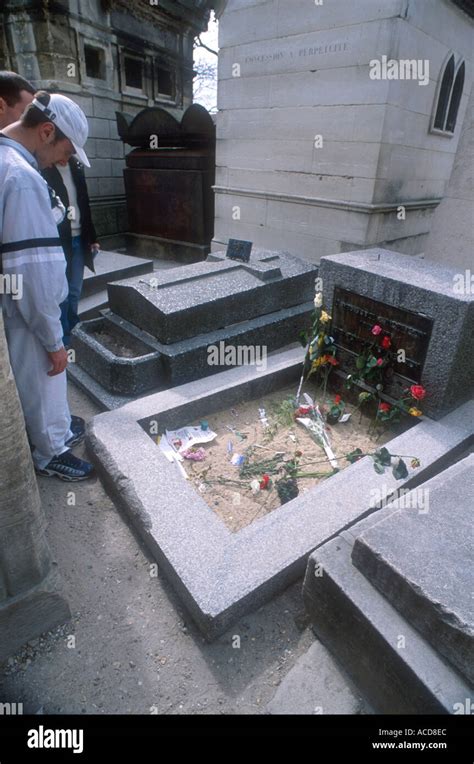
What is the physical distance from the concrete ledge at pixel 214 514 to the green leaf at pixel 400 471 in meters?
0.08

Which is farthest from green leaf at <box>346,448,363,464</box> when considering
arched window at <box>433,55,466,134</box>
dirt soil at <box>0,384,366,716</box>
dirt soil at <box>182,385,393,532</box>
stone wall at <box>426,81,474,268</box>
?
stone wall at <box>426,81,474,268</box>

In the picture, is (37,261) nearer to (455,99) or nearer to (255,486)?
(255,486)

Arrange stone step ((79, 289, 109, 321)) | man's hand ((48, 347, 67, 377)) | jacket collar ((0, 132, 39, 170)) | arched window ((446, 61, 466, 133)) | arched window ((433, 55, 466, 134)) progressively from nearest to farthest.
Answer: jacket collar ((0, 132, 39, 170)) → man's hand ((48, 347, 67, 377)) → stone step ((79, 289, 109, 321)) → arched window ((433, 55, 466, 134)) → arched window ((446, 61, 466, 133))

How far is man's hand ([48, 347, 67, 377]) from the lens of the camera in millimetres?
2684

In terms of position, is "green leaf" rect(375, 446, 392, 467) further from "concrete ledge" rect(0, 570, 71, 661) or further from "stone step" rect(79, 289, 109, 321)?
"stone step" rect(79, 289, 109, 321)

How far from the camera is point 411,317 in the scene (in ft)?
11.2

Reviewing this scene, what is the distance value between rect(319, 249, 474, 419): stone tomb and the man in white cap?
2.37 meters

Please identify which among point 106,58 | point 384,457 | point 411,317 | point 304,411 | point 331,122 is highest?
point 106,58

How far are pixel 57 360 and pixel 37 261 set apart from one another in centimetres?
63

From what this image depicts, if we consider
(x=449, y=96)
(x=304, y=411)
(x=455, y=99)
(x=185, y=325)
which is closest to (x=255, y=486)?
(x=304, y=411)

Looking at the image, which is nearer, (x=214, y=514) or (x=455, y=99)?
(x=214, y=514)

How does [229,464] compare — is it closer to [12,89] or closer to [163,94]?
[12,89]

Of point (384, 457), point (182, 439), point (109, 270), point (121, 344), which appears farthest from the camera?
point (109, 270)

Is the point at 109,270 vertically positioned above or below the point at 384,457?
above
